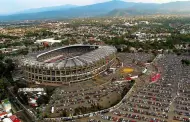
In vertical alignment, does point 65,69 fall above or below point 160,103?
above

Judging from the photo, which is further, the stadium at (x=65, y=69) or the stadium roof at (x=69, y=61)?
the stadium roof at (x=69, y=61)

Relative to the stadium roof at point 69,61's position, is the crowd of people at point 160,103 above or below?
below

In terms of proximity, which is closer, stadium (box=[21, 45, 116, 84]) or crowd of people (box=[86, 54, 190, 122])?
crowd of people (box=[86, 54, 190, 122])

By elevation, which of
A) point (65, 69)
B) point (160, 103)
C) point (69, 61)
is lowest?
point (160, 103)

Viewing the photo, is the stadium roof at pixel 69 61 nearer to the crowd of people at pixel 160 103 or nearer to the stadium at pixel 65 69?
the stadium at pixel 65 69

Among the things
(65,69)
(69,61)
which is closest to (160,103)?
(65,69)

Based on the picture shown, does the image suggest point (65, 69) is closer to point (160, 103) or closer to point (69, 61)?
point (69, 61)

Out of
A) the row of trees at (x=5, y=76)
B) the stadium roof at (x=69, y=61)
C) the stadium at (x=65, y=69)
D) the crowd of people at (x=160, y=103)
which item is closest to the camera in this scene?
the crowd of people at (x=160, y=103)

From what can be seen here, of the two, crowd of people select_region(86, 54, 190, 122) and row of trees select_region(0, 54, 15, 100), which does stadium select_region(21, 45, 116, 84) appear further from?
crowd of people select_region(86, 54, 190, 122)

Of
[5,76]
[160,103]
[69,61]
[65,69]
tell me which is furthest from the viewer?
[5,76]

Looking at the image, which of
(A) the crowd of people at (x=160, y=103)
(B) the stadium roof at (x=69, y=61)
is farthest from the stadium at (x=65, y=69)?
(A) the crowd of people at (x=160, y=103)

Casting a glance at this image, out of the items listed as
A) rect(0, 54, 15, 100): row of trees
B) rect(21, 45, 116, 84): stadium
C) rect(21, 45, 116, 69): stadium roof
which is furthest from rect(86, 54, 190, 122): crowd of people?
rect(0, 54, 15, 100): row of trees
